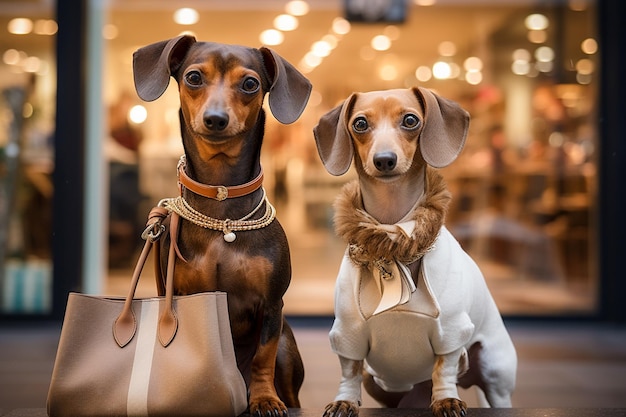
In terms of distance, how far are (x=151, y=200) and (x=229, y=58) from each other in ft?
16.0

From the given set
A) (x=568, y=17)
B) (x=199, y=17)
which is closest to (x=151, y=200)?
(x=199, y=17)

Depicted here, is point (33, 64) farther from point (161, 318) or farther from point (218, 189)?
point (161, 318)

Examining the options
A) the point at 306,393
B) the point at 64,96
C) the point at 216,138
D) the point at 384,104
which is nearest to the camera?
the point at 216,138

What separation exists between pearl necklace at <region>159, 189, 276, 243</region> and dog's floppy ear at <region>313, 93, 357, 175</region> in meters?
0.22

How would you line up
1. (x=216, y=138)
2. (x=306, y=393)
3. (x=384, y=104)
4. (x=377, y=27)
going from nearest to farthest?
(x=216, y=138)
(x=384, y=104)
(x=306, y=393)
(x=377, y=27)

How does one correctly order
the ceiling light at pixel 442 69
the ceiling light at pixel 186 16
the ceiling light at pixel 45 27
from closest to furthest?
the ceiling light at pixel 45 27
the ceiling light at pixel 186 16
the ceiling light at pixel 442 69

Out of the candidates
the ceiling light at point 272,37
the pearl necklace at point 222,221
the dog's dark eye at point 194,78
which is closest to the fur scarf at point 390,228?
the pearl necklace at point 222,221

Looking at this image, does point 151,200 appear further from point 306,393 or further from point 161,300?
point 161,300

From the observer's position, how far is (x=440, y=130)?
2.04 metres

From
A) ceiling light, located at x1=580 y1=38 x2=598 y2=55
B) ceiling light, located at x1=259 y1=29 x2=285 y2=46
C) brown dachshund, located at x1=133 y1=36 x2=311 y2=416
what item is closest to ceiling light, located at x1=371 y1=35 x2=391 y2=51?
ceiling light, located at x1=259 y1=29 x2=285 y2=46

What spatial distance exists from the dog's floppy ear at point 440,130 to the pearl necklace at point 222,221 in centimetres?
46

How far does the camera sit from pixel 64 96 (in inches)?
238

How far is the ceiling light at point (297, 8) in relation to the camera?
6.39 meters

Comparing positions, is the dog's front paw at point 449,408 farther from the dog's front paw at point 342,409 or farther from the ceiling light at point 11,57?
the ceiling light at point 11,57
